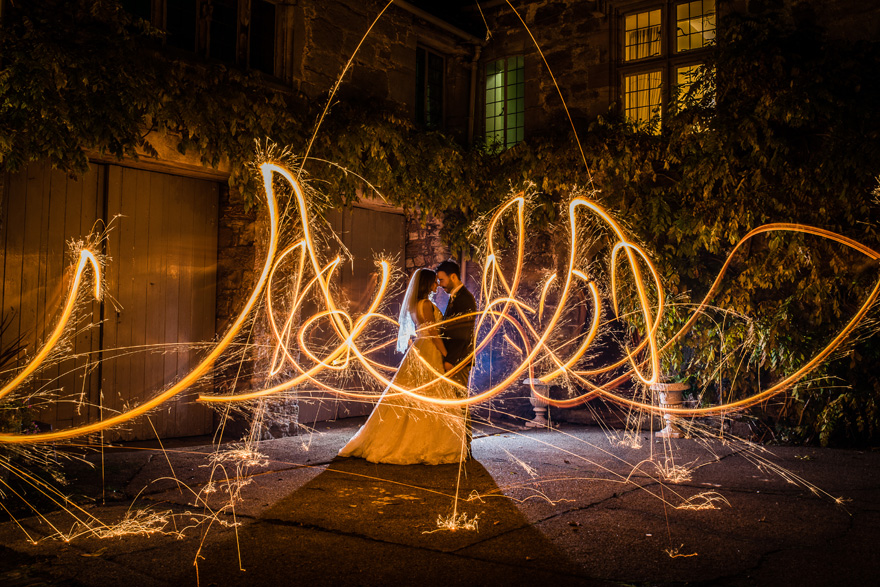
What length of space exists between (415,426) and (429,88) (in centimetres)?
616

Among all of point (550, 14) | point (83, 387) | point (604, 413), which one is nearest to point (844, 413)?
point (604, 413)

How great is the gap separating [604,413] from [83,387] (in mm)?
6332

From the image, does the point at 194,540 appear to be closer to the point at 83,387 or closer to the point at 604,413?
the point at 83,387

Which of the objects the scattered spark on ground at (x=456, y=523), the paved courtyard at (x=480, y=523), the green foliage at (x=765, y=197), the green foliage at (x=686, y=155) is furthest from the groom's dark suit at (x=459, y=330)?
the green foliage at (x=765, y=197)

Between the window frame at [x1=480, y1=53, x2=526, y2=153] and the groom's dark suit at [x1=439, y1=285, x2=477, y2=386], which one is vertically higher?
the window frame at [x1=480, y1=53, x2=526, y2=153]

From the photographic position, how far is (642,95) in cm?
974

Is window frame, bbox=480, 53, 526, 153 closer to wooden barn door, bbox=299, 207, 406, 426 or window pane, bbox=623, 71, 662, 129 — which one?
window pane, bbox=623, 71, 662, 129

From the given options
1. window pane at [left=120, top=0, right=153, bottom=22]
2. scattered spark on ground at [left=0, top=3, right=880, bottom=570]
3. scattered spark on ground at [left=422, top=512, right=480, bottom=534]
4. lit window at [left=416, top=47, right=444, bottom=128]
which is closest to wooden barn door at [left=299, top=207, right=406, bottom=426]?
scattered spark on ground at [left=0, top=3, right=880, bottom=570]

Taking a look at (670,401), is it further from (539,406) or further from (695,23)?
(695,23)

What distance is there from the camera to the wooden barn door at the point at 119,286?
662cm

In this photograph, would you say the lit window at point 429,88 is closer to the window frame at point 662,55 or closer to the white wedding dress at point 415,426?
the window frame at point 662,55

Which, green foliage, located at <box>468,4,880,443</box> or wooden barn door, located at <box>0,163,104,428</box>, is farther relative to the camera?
green foliage, located at <box>468,4,880,443</box>

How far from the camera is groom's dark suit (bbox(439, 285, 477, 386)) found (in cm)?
671

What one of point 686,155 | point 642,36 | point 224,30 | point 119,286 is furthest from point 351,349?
point 642,36
